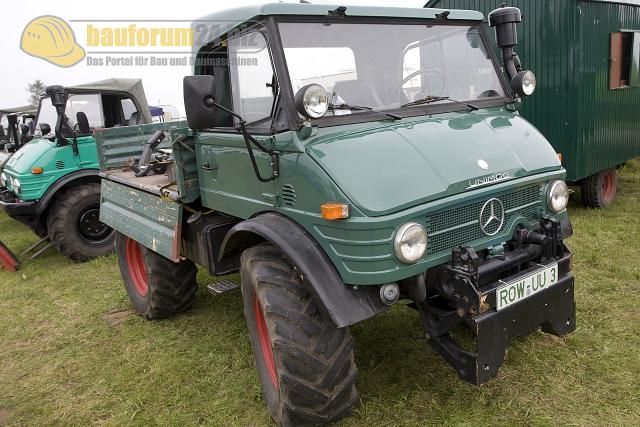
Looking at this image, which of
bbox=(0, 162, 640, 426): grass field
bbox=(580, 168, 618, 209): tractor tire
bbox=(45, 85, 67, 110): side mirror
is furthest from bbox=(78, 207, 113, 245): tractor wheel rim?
bbox=(580, 168, 618, 209): tractor tire

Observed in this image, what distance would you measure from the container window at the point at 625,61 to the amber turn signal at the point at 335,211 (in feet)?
22.2

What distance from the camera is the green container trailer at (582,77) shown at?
718 centimetres

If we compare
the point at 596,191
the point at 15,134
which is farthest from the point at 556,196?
the point at 15,134

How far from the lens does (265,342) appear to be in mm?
Result: 3465

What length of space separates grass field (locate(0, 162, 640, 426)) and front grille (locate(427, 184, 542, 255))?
1061 mm

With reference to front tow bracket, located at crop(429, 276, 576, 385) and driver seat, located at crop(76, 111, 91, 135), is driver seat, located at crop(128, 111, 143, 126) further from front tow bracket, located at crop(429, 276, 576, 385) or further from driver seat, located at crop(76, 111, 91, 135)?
front tow bracket, located at crop(429, 276, 576, 385)

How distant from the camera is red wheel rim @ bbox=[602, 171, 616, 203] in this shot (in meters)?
8.23

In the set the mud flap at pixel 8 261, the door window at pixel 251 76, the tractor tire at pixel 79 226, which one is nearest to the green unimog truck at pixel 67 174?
the tractor tire at pixel 79 226

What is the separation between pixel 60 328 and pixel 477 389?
3.84 meters

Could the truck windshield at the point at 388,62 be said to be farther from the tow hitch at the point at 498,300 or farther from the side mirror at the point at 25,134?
the side mirror at the point at 25,134

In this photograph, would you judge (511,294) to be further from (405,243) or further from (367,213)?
(367,213)

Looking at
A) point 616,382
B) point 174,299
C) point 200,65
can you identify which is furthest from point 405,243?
point 174,299

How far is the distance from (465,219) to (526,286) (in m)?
0.50

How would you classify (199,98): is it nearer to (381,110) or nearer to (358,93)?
(358,93)
